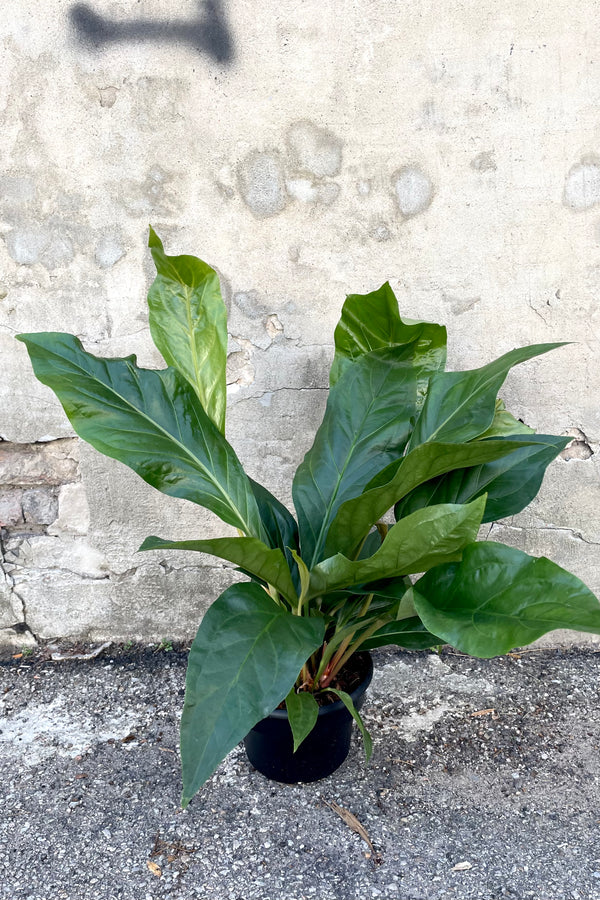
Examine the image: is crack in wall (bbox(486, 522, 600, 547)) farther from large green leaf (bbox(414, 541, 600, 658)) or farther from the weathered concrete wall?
large green leaf (bbox(414, 541, 600, 658))

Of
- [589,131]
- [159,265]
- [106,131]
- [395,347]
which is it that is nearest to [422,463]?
[395,347]

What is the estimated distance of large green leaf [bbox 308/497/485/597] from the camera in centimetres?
111

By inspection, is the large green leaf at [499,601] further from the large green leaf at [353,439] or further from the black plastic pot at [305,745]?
the black plastic pot at [305,745]

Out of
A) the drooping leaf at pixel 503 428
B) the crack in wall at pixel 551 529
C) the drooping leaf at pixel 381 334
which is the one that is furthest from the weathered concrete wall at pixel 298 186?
the drooping leaf at pixel 503 428

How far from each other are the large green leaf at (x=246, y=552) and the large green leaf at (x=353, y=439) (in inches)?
7.3

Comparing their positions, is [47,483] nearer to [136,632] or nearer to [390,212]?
[136,632]

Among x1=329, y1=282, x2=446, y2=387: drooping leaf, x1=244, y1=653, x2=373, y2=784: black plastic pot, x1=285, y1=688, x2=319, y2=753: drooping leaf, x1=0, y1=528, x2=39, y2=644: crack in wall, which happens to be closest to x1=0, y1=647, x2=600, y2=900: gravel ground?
x1=244, y1=653, x2=373, y2=784: black plastic pot

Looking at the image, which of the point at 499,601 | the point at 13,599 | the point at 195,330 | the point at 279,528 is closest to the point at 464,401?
the point at 499,601

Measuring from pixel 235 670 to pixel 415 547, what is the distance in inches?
14.8

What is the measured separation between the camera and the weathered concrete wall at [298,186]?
1666 millimetres

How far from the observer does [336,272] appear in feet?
5.90

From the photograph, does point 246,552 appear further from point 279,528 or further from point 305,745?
point 305,745

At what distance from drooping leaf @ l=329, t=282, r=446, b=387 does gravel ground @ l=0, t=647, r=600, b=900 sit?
0.94 meters

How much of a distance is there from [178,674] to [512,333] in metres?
1.37
